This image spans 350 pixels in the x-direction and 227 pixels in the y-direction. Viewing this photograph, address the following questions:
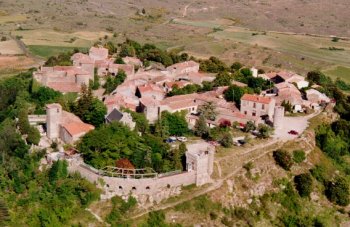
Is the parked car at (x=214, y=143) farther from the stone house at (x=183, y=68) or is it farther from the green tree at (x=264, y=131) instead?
the stone house at (x=183, y=68)

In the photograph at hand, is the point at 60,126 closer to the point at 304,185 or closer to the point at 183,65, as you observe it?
the point at 304,185

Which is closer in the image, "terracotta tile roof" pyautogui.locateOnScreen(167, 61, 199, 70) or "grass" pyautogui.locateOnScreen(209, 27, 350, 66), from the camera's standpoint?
"terracotta tile roof" pyautogui.locateOnScreen(167, 61, 199, 70)

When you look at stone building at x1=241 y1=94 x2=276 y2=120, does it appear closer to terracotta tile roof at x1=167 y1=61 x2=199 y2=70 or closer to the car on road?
the car on road

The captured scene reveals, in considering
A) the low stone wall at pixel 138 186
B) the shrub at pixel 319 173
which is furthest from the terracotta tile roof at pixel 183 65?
the low stone wall at pixel 138 186

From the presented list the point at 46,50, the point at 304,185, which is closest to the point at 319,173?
the point at 304,185

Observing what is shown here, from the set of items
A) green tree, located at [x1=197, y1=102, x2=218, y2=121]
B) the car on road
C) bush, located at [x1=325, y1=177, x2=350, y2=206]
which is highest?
green tree, located at [x1=197, y1=102, x2=218, y2=121]

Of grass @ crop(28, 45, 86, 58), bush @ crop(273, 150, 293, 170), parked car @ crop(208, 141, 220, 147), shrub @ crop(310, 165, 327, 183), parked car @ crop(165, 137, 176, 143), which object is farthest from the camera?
grass @ crop(28, 45, 86, 58)

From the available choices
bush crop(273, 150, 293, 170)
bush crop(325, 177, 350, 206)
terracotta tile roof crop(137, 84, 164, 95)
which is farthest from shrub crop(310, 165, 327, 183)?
terracotta tile roof crop(137, 84, 164, 95)
